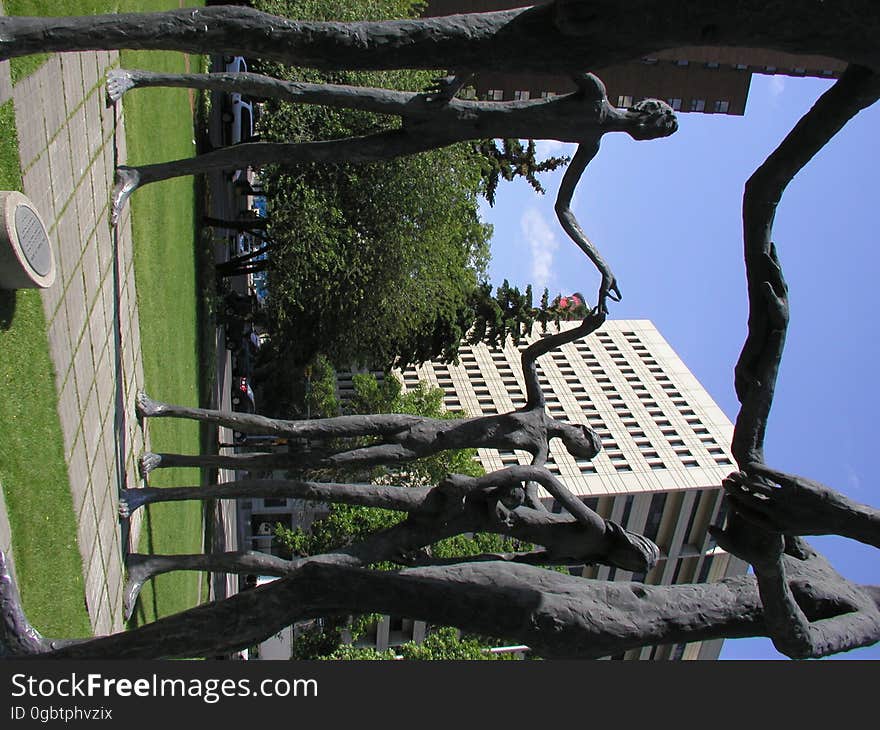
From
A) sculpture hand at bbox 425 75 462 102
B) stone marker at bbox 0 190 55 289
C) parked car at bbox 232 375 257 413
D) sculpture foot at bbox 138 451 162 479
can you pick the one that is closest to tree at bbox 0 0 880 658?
stone marker at bbox 0 190 55 289

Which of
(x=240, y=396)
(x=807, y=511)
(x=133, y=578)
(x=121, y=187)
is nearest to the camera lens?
(x=807, y=511)

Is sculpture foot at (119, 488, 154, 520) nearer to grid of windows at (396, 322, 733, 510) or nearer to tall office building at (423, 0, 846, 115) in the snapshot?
tall office building at (423, 0, 846, 115)

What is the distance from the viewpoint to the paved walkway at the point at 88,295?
733 cm

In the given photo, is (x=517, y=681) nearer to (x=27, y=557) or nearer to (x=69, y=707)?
(x=69, y=707)

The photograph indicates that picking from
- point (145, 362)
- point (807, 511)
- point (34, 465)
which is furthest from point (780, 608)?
point (145, 362)

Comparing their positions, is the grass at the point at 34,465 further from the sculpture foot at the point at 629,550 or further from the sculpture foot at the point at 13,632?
the sculpture foot at the point at 629,550

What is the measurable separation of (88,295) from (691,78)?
129ft

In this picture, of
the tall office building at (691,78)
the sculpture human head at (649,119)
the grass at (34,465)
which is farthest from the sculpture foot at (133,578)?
the tall office building at (691,78)

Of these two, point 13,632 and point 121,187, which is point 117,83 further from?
point 13,632

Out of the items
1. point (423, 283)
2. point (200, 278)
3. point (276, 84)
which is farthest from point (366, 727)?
point (423, 283)

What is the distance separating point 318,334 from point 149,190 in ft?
35.5

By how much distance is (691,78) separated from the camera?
40.4 metres

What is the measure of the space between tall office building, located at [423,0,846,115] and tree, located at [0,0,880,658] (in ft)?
111

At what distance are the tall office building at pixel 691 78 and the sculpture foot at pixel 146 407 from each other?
30.9 metres
